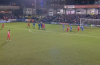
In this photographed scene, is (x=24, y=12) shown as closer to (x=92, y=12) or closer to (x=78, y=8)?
(x=78, y=8)

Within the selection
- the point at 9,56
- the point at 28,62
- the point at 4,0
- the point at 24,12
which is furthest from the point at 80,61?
the point at 4,0

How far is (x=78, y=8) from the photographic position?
57.7 m

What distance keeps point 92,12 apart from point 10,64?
170ft

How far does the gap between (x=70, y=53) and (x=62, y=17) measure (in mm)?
44105

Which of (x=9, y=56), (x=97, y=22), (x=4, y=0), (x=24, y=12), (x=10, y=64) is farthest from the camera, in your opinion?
(x=4, y=0)

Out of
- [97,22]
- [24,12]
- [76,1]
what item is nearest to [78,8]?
[76,1]

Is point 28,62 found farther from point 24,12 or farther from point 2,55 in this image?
point 24,12

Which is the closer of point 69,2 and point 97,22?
point 97,22

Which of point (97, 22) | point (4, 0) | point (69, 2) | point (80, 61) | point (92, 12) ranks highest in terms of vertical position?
point (4, 0)

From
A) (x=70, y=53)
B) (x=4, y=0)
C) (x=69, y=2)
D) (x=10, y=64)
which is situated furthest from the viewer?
(x=4, y=0)

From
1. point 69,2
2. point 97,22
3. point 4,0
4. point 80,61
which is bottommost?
point 80,61

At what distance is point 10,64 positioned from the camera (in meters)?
10.2

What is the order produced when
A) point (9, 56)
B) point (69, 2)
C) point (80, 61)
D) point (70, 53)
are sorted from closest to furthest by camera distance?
point (80, 61) < point (9, 56) < point (70, 53) < point (69, 2)

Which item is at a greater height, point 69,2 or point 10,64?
point 69,2
